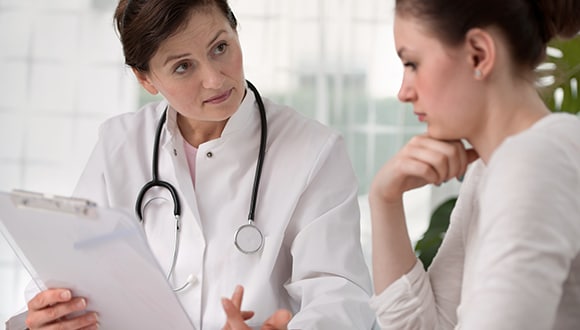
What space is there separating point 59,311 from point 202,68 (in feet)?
1.82

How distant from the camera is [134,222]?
46.9 inches

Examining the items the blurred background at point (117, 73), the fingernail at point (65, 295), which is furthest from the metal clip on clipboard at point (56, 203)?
the blurred background at point (117, 73)

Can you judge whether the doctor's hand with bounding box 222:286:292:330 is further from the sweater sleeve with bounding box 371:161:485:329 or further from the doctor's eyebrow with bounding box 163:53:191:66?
the doctor's eyebrow with bounding box 163:53:191:66

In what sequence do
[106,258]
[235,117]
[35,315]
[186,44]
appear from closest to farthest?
[106,258], [35,315], [186,44], [235,117]

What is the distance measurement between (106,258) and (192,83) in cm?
47

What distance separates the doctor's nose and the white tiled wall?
6.18 feet

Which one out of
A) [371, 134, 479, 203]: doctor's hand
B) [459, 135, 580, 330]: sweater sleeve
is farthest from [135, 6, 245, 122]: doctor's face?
[459, 135, 580, 330]: sweater sleeve

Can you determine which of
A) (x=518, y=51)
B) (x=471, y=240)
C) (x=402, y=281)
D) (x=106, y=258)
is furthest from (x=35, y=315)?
(x=518, y=51)

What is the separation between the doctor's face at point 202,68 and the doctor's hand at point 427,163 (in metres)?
0.57

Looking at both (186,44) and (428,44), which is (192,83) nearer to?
(186,44)

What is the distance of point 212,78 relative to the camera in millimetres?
1609

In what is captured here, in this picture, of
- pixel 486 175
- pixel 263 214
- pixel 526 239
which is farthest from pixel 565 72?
pixel 526 239

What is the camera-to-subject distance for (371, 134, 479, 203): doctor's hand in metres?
1.10

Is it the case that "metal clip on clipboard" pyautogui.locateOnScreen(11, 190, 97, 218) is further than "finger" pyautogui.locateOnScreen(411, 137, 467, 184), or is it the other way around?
"metal clip on clipboard" pyautogui.locateOnScreen(11, 190, 97, 218)
